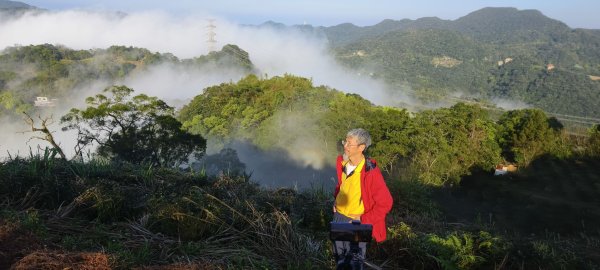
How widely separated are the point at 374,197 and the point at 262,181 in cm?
1973

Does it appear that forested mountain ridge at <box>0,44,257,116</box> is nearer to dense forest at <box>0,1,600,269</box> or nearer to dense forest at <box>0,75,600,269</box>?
dense forest at <box>0,1,600,269</box>

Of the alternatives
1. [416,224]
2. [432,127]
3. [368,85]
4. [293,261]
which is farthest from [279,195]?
[368,85]

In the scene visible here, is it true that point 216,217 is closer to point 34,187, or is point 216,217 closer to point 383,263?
point 383,263

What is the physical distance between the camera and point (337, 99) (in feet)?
87.0

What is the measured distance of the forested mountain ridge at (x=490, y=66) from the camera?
87.0 metres

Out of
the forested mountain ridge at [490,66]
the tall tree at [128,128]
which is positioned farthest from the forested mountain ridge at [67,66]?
the forested mountain ridge at [490,66]

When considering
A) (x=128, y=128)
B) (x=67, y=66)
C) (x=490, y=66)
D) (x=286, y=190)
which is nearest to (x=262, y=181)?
(x=128, y=128)

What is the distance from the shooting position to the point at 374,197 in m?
2.77

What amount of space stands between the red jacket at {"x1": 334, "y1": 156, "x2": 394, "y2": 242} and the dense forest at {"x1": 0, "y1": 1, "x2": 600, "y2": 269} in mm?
562

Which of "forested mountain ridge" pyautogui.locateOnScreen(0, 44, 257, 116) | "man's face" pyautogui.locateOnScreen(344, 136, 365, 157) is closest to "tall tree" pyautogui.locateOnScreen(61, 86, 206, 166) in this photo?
"man's face" pyautogui.locateOnScreen(344, 136, 365, 157)

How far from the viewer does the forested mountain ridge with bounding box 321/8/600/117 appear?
8700 cm

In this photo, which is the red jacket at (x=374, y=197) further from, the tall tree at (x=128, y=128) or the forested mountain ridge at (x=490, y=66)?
the forested mountain ridge at (x=490, y=66)

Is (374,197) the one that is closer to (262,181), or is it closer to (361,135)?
(361,135)

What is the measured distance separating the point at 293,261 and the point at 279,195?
2.23 m
